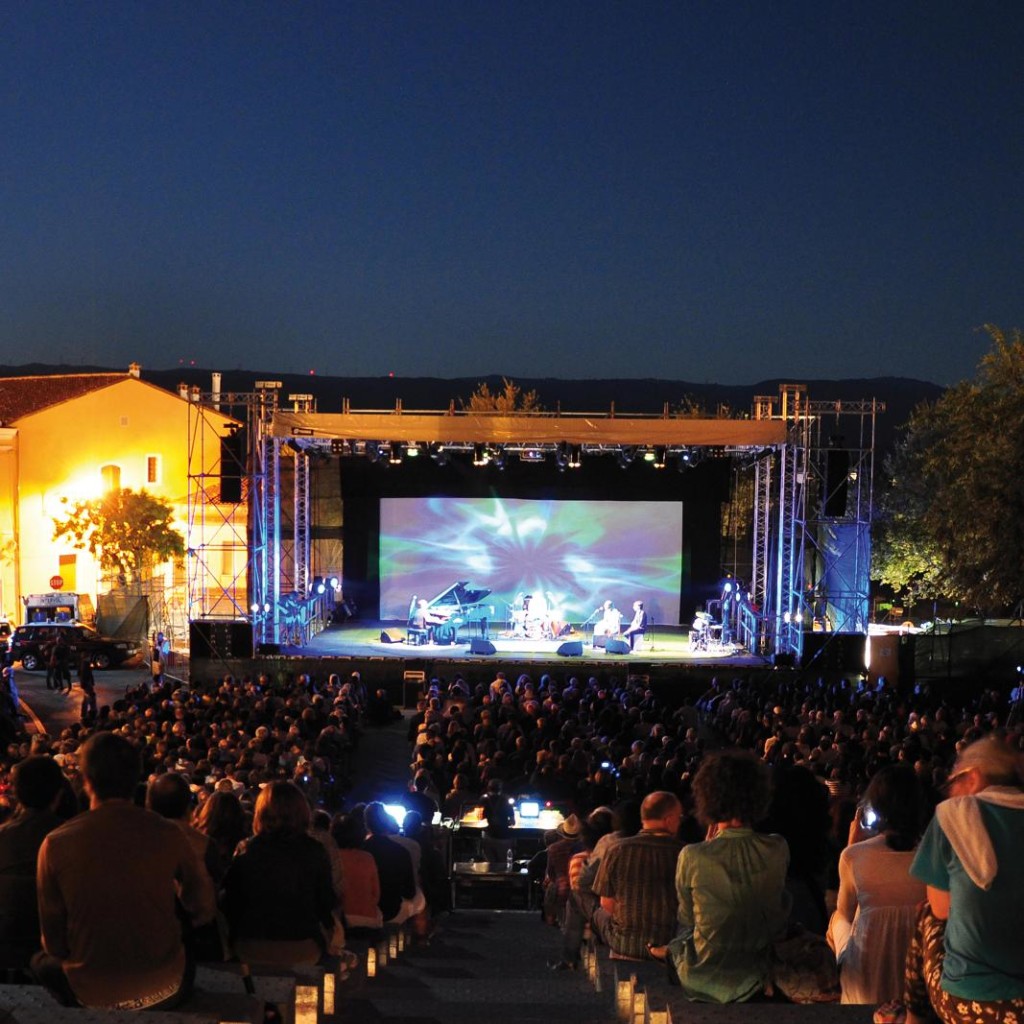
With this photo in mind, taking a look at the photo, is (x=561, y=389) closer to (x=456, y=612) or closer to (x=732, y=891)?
(x=456, y=612)

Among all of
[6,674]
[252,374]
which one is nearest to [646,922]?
[6,674]

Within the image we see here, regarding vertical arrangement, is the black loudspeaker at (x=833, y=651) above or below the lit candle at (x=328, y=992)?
below

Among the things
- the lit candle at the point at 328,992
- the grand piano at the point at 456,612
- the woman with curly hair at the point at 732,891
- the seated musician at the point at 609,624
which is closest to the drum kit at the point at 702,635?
the seated musician at the point at 609,624

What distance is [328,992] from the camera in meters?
3.70

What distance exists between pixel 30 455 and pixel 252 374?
77.1m

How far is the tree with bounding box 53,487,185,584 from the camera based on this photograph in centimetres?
2812

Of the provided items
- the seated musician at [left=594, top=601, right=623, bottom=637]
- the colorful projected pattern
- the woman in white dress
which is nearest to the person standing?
the woman in white dress

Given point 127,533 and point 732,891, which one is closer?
point 732,891

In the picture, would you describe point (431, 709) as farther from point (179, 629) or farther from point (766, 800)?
point (179, 629)

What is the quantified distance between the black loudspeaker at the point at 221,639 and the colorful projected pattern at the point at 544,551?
493 cm

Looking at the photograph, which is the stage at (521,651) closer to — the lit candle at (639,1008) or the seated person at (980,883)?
the lit candle at (639,1008)

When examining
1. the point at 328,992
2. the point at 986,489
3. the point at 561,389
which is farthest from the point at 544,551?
the point at 561,389

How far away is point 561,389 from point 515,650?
278ft

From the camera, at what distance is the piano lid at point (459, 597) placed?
2186cm
